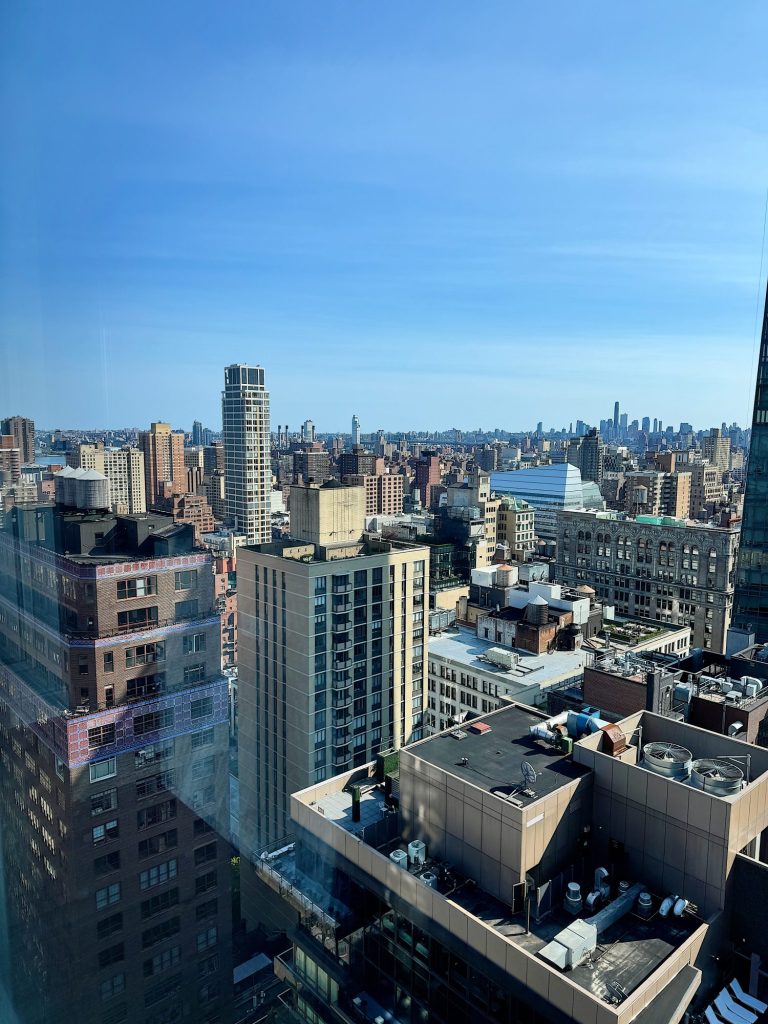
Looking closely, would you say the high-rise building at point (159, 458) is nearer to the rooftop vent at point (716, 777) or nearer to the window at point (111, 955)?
the window at point (111, 955)

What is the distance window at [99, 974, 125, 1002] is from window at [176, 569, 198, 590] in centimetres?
189

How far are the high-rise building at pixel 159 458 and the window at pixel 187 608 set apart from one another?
663mm

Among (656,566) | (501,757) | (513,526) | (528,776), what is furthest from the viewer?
(513,526)

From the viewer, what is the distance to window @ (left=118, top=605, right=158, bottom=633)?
347cm

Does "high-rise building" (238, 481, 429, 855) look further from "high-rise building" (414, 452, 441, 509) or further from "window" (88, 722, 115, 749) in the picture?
"high-rise building" (414, 452, 441, 509)

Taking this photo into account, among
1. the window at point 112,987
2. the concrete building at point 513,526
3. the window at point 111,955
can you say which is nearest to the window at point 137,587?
the window at point 111,955

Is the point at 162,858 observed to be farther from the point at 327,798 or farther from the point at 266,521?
the point at 266,521

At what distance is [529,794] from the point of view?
2445mm

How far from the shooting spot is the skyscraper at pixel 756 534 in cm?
930

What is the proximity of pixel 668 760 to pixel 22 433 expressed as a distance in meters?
2.63

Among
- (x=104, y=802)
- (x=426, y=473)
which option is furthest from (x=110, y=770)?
(x=426, y=473)

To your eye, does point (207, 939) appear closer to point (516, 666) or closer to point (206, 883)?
point (206, 883)

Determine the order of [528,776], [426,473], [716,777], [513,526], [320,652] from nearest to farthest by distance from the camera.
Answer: [716,777], [528,776], [320,652], [513,526], [426,473]

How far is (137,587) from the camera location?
3.55 m
